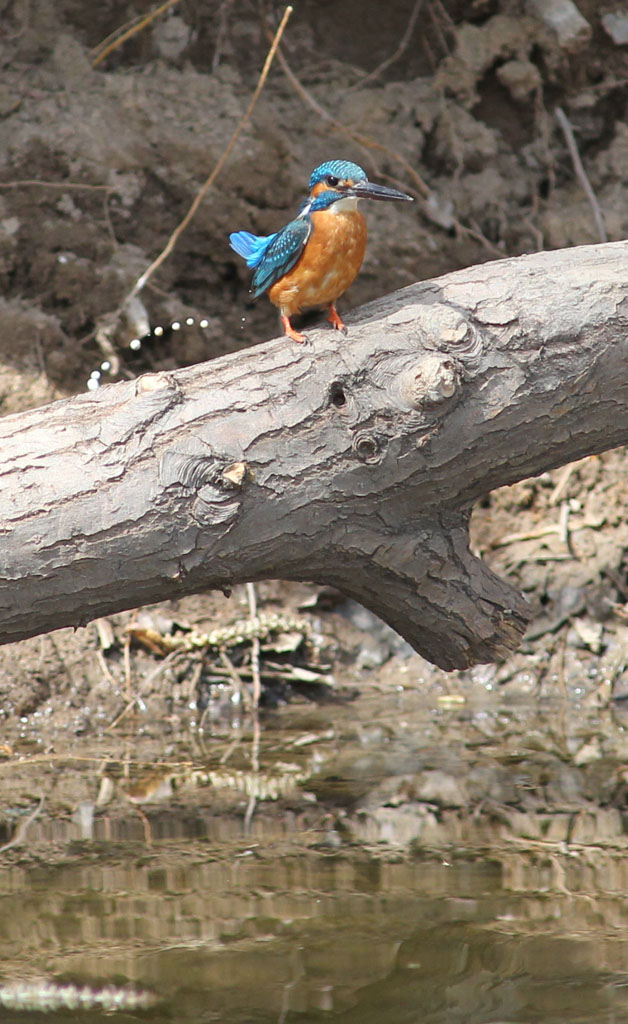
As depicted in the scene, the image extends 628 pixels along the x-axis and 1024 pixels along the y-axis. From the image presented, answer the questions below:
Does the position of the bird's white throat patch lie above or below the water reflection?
above

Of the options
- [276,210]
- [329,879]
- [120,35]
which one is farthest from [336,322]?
[120,35]

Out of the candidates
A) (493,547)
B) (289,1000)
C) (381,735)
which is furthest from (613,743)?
(289,1000)

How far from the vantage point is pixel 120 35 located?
487 cm

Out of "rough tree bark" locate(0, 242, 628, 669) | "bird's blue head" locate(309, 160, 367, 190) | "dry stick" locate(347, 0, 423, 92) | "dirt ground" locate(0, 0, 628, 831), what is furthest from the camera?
"dry stick" locate(347, 0, 423, 92)

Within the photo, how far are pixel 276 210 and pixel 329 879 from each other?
3.06m

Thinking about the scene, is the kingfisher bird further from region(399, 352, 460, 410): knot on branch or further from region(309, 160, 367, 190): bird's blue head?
region(399, 352, 460, 410): knot on branch

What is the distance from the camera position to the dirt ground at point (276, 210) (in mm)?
4262

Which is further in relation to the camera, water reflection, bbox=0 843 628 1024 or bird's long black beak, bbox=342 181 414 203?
bird's long black beak, bbox=342 181 414 203

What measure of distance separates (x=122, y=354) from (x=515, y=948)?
10.1ft

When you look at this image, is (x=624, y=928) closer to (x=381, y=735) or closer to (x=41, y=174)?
(x=381, y=735)

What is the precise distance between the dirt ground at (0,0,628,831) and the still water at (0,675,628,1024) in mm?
486

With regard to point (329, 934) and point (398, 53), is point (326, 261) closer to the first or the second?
point (329, 934)

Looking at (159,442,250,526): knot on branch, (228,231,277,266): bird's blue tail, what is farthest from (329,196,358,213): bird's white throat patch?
(159,442,250,526): knot on branch

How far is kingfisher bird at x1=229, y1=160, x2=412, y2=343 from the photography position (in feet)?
8.39
